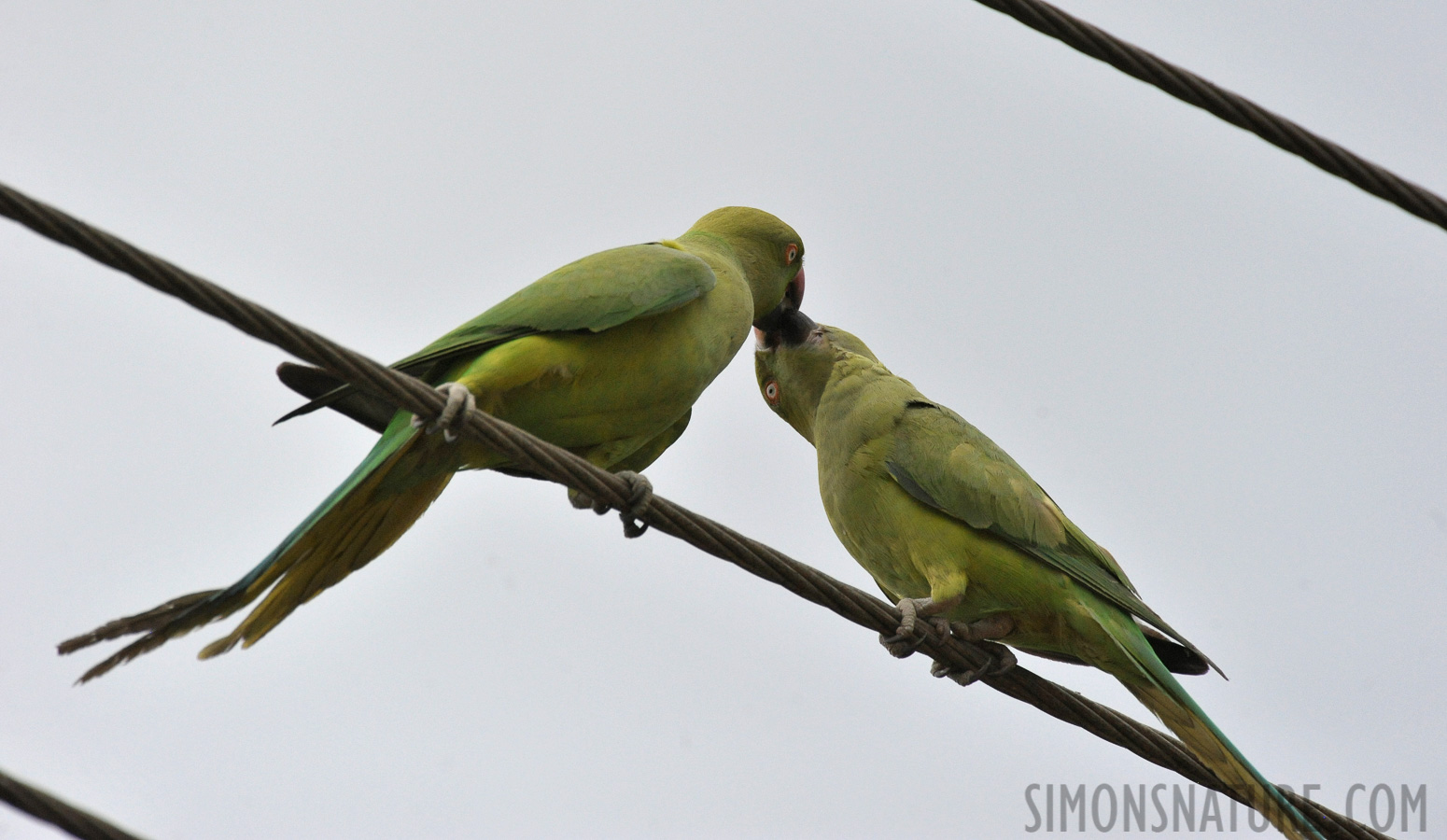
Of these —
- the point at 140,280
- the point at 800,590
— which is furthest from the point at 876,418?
the point at 140,280

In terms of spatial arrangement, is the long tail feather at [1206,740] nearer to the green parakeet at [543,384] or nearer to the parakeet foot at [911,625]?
the parakeet foot at [911,625]

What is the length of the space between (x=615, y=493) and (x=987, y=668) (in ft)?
6.41

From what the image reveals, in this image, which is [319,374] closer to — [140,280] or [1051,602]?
[140,280]

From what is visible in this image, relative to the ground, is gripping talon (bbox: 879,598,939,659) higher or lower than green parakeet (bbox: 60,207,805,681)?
lower

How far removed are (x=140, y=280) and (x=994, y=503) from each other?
3.38 metres

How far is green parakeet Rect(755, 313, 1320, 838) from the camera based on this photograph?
466 centimetres

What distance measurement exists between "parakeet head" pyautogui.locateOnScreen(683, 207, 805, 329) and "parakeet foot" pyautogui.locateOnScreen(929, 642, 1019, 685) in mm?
1891

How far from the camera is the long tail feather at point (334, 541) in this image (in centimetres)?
350

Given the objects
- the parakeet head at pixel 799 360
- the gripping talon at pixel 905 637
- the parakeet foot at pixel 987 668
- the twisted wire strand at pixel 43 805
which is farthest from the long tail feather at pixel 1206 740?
the twisted wire strand at pixel 43 805

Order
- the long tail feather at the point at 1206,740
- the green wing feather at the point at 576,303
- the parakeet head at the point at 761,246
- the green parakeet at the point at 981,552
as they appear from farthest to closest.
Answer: the parakeet head at the point at 761,246, the green parakeet at the point at 981,552, the green wing feather at the point at 576,303, the long tail feather at the point at 1206,740

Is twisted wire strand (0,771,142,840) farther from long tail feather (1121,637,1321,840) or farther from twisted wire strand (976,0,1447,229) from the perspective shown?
long tail feather (1121,637,1321,840)

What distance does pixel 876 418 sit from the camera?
5309 mm

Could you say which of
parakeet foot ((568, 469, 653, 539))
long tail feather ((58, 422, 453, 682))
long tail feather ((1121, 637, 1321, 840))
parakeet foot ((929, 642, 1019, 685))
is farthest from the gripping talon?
long tail feather ((58, 422, 453, 682))

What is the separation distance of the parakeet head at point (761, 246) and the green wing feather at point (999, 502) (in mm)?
1078
